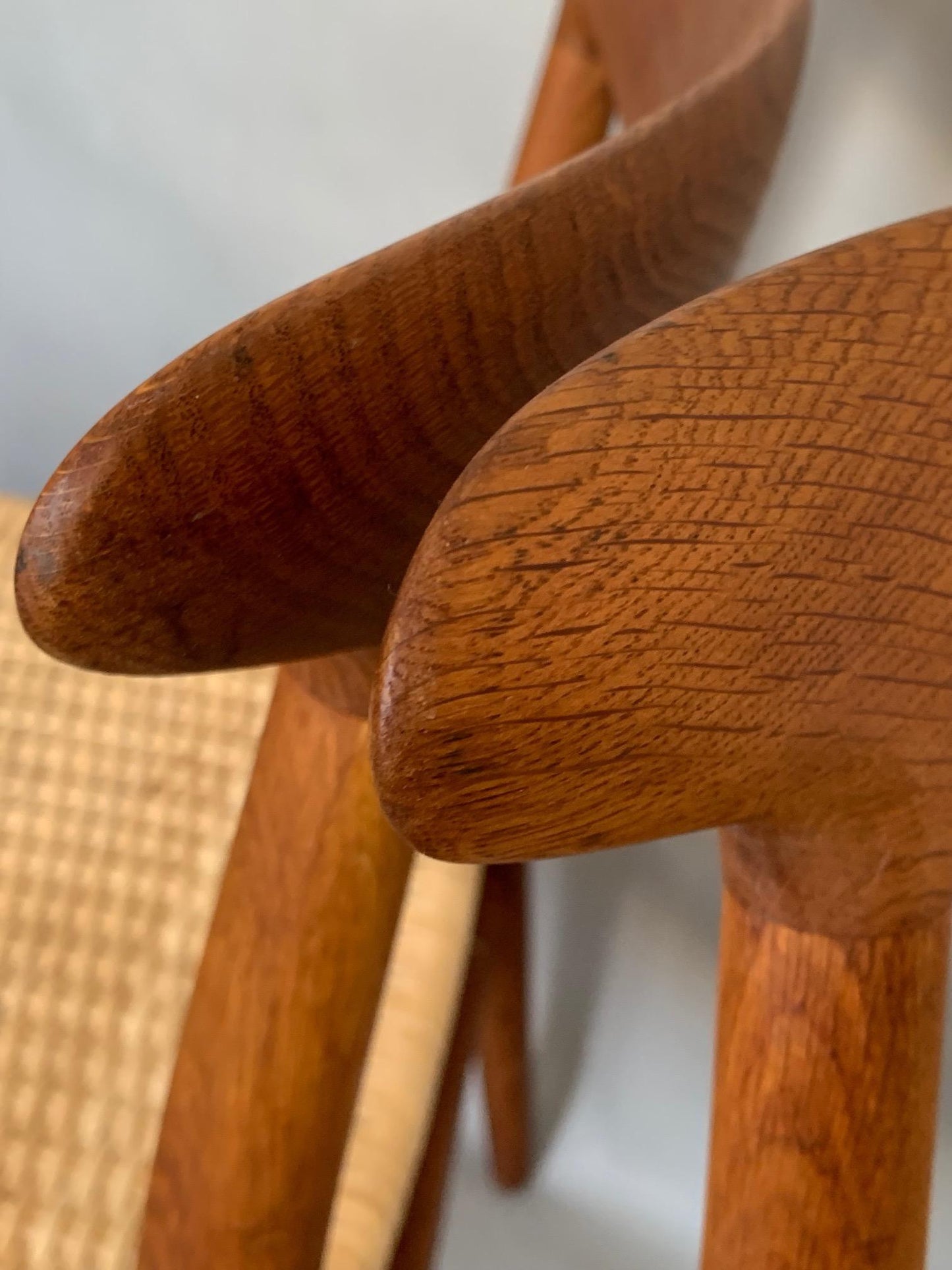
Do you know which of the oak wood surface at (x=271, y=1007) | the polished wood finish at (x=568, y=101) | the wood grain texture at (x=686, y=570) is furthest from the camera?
the polished wood finish at (x=568, y=101)

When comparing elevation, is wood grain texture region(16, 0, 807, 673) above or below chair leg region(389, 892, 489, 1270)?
above

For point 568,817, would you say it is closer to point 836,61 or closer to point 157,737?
point 836,61

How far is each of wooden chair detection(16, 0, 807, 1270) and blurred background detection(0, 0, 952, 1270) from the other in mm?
150

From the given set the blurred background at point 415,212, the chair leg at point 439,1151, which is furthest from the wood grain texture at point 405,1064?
the blurred background at point 415,212

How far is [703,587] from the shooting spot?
10 centimetres

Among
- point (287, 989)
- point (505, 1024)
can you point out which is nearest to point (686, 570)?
point (287, 989)

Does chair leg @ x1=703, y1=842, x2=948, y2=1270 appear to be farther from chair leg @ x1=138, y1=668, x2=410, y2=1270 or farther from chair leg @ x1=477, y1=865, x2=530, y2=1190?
chair leg @ x1=477, y1=865, x2=530, y2=1190

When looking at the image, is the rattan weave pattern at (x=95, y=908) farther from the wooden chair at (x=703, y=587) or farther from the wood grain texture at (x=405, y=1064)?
the wooden chair at (x=703, y=587)

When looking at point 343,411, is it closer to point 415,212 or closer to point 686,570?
point 686,570

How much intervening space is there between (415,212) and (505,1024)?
1.43ft

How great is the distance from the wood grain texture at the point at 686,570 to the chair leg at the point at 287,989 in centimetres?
12

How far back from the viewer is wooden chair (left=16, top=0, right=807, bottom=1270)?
13cm

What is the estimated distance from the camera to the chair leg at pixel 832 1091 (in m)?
0.14

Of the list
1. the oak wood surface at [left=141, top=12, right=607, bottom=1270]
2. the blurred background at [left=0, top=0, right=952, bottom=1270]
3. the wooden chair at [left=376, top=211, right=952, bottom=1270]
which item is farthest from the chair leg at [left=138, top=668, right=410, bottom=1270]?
the blurred background at [left=0, top=0, right=952, bottom=1270]
